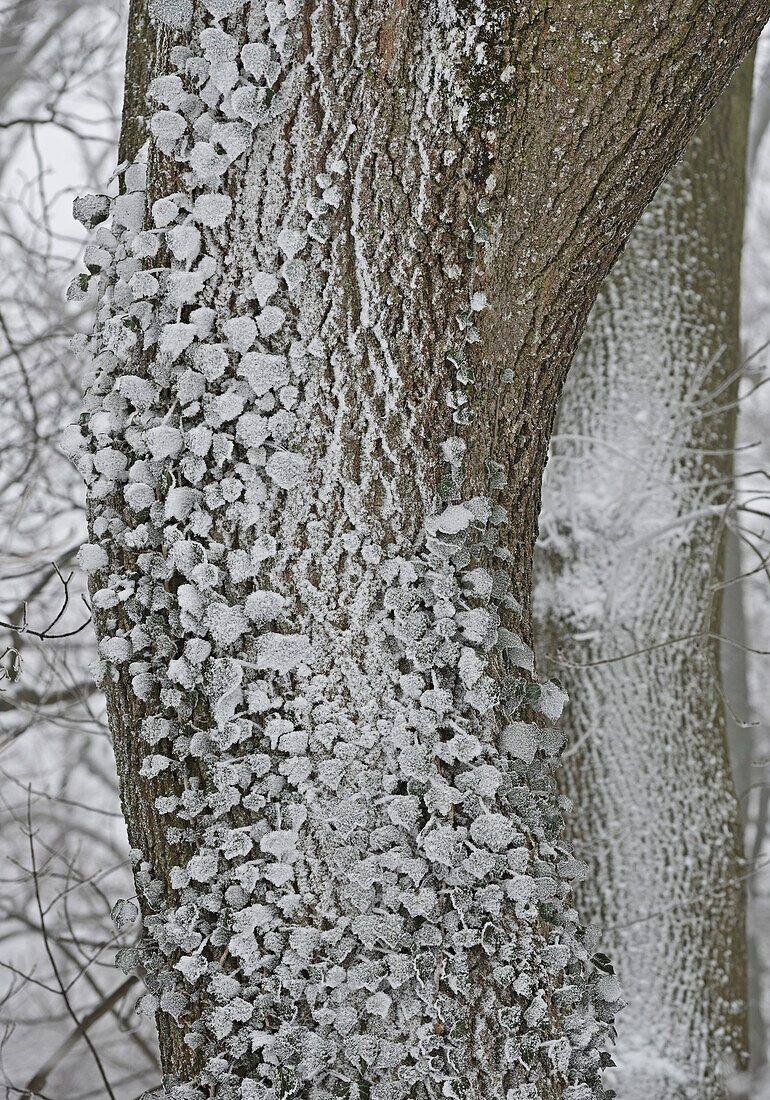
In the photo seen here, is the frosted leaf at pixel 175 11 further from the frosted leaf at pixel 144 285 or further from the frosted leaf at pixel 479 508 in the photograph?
the frosted leaf at pixel 479 508

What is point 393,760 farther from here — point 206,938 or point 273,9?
point 273,9

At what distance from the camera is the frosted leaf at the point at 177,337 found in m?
0.98

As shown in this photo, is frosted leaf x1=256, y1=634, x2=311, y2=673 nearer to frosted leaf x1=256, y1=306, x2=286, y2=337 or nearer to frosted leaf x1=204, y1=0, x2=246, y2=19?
frosted leaf x1=256, y1=306, x2=286, y2=337

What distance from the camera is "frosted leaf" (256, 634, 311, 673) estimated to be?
961 millimetres

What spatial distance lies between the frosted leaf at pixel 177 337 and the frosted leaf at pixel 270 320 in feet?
0.26

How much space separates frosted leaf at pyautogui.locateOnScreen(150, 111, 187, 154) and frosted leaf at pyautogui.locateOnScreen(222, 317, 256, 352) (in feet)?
0.78

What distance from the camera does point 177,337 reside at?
0.98 m

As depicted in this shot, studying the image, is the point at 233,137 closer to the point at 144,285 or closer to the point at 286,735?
the point at 144,285

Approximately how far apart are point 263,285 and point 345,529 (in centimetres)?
29

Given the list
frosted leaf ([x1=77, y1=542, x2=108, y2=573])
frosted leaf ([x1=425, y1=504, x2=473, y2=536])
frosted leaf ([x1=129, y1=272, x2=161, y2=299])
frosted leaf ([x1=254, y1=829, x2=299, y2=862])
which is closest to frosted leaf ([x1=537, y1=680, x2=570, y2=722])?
frosted leaf ([x1=425, y1=504, x2=473, y2=536])

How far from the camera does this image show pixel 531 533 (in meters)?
1.14

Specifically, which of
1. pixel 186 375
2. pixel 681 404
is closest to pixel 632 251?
pixel 681 404

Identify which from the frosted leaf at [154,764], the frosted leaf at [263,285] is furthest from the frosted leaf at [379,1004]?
the frosted leaf at [263,285]

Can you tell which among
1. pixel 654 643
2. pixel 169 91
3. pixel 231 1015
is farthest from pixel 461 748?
pixel 654 643
